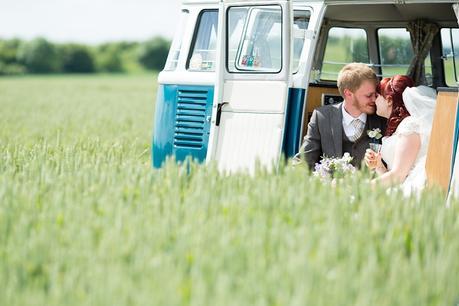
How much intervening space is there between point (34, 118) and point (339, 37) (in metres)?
13.0

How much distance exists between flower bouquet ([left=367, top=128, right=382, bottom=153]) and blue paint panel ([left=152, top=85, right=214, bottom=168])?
1653mm

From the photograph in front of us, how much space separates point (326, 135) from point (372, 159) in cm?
69

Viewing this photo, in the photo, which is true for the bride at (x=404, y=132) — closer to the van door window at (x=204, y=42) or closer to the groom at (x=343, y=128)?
the groom at (x=343, y=128)

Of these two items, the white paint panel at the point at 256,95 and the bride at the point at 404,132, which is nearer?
the bride at the point at 404,132

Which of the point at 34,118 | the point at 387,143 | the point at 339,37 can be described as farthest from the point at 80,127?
the point at 387,143

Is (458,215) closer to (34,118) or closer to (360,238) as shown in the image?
(360,238)

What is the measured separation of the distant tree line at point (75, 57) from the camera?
98.2 m

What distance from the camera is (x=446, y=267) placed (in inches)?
180

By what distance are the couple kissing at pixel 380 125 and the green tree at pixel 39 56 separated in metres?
90.8

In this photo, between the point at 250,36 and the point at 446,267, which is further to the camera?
the point at 250,36

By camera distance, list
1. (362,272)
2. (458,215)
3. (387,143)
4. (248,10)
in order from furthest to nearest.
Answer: (248,10), (387,143), (458,215), (362,272)

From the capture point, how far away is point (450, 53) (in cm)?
1027

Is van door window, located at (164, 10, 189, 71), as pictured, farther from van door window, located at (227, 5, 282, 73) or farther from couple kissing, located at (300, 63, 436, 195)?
couple kissing, located at (300, 63, 436, 195)

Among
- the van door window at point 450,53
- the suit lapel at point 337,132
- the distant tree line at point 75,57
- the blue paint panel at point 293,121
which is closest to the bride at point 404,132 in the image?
the suit lapel at point 337,132
